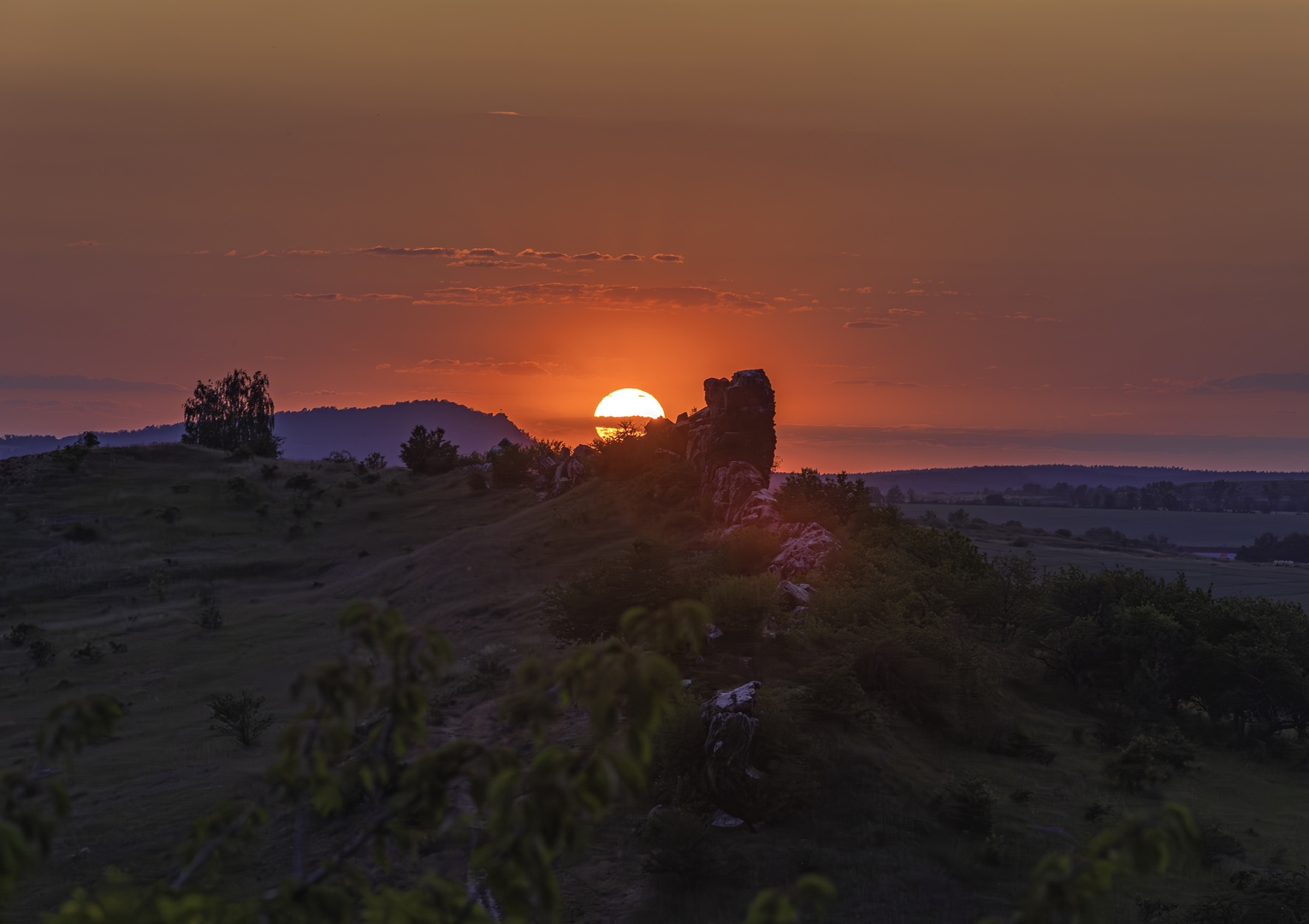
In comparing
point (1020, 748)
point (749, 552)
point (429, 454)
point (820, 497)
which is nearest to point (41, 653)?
point (749, 552)

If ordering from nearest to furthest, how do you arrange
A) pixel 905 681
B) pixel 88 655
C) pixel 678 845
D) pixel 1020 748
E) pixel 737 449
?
1. pixel 678 845
2. pixel 1020 748
3. pixel 905 681
4. pixel 88 655
5. pixel 737 449

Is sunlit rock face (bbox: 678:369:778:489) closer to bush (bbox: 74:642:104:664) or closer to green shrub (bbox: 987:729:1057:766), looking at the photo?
green shrub (bbox: 987:729:1057:766)

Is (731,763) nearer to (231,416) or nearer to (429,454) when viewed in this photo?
(429,454)

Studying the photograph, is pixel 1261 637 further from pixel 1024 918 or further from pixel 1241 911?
pixel 1024 918

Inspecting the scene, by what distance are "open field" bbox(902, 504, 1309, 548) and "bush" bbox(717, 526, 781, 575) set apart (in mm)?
129989

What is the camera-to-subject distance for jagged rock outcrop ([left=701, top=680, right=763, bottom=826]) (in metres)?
16.0

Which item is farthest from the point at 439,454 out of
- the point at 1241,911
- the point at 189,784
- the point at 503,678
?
the point at 1241,911

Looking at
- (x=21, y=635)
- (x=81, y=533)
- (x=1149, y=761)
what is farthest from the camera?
(x=81, y=533)

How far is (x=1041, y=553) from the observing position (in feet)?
276

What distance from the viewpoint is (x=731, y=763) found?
53.0 feet

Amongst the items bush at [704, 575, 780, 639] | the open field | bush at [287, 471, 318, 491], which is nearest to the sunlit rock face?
bush at [704, 575, 780, 639]

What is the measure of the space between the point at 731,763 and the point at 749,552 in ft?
54.5

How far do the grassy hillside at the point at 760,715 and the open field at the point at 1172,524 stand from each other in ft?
422

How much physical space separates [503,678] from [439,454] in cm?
5290
